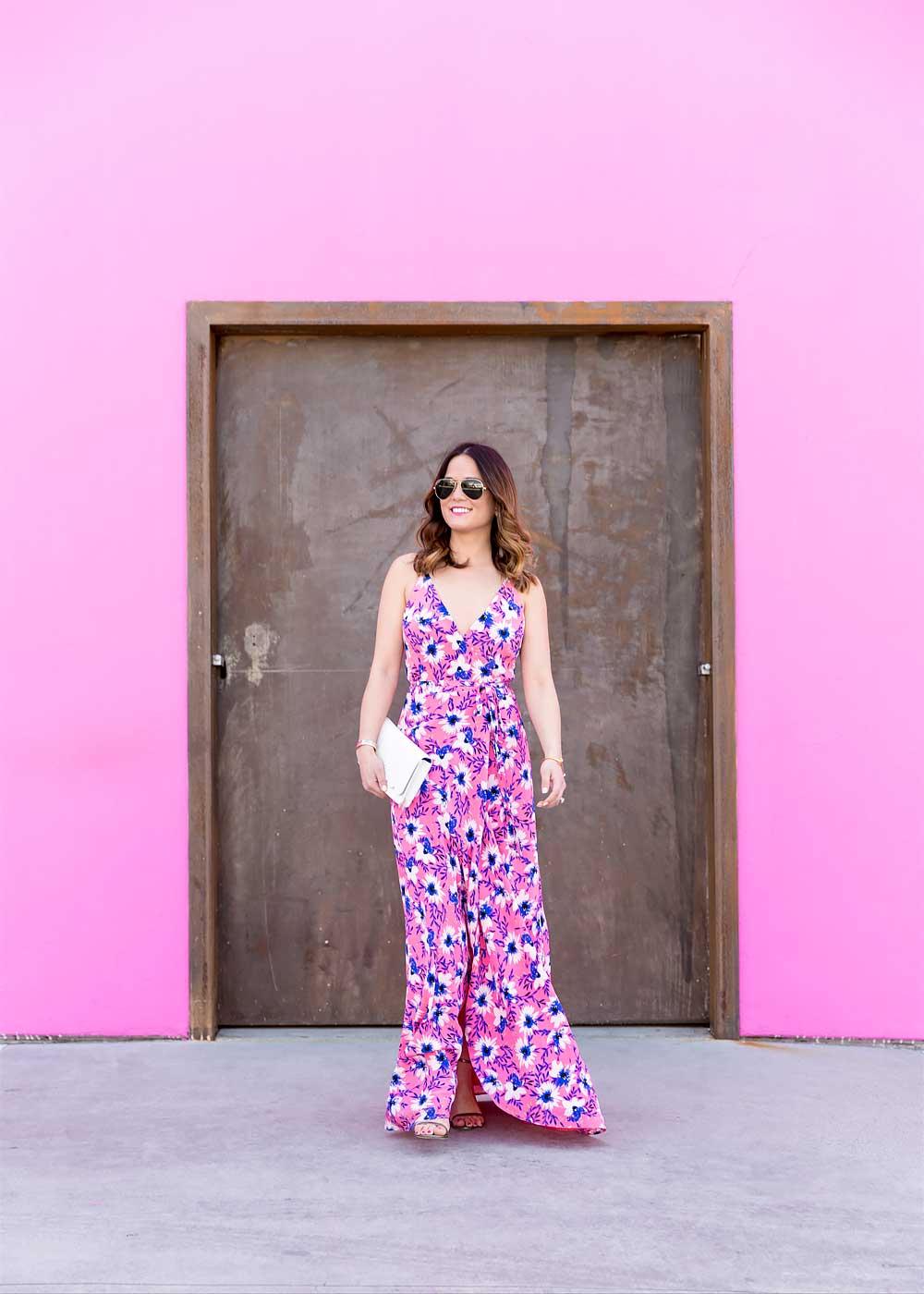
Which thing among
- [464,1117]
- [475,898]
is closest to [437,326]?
[475,898]

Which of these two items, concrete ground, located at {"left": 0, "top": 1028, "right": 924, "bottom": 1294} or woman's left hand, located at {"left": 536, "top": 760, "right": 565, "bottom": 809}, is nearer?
concrete ground, located at {"left": 0, "top": 1028, "right": 924, "bottom": 1294}

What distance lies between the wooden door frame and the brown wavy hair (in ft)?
3.39

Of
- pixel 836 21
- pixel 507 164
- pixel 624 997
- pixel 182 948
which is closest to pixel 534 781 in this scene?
pixel 624 997

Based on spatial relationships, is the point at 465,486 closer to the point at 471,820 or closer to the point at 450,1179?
the point at 471,820

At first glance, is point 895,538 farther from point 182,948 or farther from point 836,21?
point 182,948

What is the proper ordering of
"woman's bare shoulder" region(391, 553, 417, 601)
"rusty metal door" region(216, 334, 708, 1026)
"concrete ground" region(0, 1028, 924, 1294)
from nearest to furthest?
1. "concrete ground" region(0, 1028, 924, 1294)
2. "woman's bare shoulder" region(391, 553, 417, 601)
3. "rusty metal door" region(216, 334, 708, 1026)

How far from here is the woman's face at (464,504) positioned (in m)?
3.32

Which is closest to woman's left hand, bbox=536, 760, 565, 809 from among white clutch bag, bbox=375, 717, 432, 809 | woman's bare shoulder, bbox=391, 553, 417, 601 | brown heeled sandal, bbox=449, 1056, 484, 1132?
white clutch bag, bbox=375, 717, 432, 809

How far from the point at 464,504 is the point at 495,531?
0.44 ft

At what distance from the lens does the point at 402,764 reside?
320 centimetres

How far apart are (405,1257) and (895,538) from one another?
9.09 ft

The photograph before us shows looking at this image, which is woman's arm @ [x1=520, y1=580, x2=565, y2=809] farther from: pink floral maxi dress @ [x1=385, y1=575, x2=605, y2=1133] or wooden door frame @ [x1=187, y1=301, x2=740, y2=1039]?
wooden door frame @ [x1=187, y1=301, x2=740, y2=1039]

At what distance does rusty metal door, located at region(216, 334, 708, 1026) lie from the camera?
4309 mm

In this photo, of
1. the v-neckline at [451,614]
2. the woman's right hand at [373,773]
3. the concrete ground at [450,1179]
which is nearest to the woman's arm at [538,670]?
the v-neckline at [451,614]
